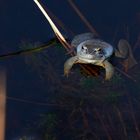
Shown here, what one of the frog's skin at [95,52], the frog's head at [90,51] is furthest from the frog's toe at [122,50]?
the frog's head at [90,51]

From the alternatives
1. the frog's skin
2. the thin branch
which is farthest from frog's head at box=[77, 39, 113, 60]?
the thin branch

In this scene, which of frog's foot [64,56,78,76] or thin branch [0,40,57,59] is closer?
frog's foot [64,56,78,76]

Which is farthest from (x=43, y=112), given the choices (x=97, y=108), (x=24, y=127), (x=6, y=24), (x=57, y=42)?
(x=6, y=24)

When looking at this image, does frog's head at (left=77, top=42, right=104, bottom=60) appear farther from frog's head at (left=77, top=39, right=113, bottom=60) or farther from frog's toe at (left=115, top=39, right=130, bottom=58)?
frog's toe at (left=115, top=39, right=130, bottom=58)

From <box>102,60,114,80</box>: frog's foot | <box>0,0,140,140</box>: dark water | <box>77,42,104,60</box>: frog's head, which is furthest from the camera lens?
<box>77,42,104,60</box>: frog's head

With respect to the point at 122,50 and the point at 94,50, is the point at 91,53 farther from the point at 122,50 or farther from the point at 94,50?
the point at 122,50

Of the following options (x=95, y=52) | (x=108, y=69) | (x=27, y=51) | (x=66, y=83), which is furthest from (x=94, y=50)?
(x=27, y=51)

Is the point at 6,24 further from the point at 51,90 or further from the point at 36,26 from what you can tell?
the point at 51,90
